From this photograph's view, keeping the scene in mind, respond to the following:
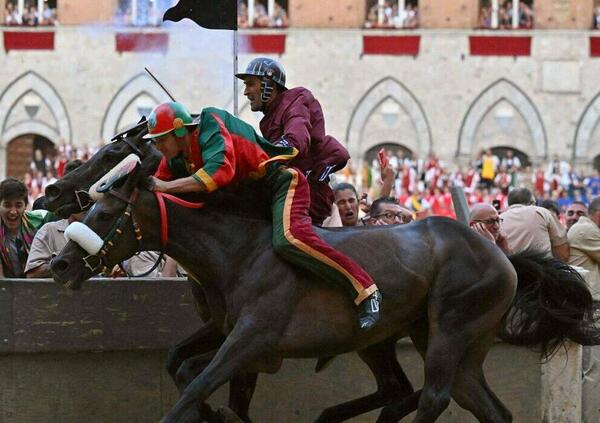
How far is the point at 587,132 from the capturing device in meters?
43.0

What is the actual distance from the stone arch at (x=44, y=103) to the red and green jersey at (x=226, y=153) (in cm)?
3550

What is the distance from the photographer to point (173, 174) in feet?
29.5

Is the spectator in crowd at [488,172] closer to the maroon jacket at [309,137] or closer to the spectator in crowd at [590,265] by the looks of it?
the spectator in crowd at [590,265]

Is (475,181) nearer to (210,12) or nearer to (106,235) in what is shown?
(210,12)

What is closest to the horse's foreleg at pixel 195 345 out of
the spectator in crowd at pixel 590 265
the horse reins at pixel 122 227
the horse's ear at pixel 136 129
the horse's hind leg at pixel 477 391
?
the horse reins at pixel 122 227

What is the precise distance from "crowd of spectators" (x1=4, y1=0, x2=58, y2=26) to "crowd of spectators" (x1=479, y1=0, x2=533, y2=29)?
1365 centimetres

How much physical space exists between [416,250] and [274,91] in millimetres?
1472

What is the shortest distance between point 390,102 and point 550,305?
3409cm

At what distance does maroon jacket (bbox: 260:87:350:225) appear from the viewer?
361 inches

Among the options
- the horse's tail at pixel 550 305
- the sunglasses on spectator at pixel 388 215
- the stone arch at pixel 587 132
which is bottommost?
the stone arch at pixel 587 132

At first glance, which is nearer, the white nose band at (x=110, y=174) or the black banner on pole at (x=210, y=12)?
the white nose band at (x=110, y=174)

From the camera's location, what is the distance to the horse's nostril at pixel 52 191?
30.3ft

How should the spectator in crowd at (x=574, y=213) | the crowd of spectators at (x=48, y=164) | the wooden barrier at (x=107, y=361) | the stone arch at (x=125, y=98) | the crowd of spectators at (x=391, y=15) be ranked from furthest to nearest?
the crowd of spectators at (x=391, y=15)
the stone arch at (x=125, y=98)
the crowd of spectators at (x=48, y=164)
the spectator in crowd at (x=574, y=213)
the wooden barrier at (x=107, y=361)

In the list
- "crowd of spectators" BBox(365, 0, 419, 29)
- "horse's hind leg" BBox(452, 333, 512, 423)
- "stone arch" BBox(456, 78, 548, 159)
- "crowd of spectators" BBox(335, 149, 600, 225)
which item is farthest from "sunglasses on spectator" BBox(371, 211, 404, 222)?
"crowd of spectators" BBox(365, 0, 419, 29)
